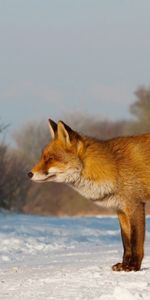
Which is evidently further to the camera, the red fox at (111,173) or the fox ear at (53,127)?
the fox ear at (53,127)

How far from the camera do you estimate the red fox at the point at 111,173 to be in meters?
7.81

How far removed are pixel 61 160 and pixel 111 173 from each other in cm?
59

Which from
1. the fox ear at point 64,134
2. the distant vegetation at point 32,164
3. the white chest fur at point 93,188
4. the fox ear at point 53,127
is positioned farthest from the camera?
the distant vegetation at point 32,164

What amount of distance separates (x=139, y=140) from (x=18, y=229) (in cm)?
1094

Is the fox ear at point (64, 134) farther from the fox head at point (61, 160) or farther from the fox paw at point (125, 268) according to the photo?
the fox paw at point (125, 268)

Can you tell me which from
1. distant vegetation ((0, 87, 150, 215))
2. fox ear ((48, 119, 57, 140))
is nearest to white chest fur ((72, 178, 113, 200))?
fox ear ((48, 119, 57, 140))

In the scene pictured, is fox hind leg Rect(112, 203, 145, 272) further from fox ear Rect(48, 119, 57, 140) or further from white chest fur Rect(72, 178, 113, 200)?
fox ear Rect(48, 119, 57, 140)

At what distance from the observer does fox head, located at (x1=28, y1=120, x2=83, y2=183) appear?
8.17 m

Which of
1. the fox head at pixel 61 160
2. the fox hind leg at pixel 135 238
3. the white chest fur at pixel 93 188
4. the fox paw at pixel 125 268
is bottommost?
the fox paw at pixel 125 268

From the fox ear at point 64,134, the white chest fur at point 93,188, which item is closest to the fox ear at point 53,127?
the fox ear at point 64,134

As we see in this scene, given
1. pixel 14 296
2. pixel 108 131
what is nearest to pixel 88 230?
pixel 14 296

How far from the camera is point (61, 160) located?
823 cm

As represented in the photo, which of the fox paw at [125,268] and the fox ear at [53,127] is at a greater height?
the fox ear at [53,127]

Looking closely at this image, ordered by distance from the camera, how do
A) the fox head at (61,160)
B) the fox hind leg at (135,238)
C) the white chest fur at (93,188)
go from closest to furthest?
the fox hind leg at (135,238)
the white chest fur at (93,188)
the fox head at (61,160)
